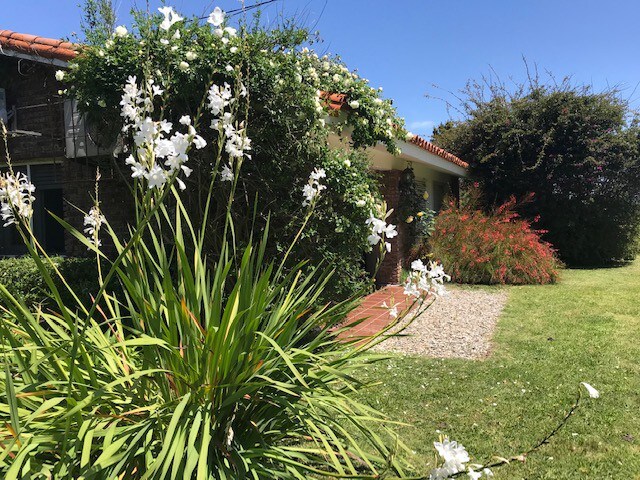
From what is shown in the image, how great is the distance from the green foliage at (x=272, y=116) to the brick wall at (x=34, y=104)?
6.62 feet

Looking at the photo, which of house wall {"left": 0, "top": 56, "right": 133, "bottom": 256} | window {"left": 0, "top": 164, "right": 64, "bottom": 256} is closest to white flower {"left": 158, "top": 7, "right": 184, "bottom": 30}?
house wall {"left": 0, "top": 56, "right": 133, "bottom": 256}

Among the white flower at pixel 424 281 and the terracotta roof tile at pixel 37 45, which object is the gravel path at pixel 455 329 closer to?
the white flower at pixel 424 281

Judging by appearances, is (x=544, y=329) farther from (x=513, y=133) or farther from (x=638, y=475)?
(x=513, y=133)

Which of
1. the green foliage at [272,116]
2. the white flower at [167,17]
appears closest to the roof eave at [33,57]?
the green foliage at [272,116]

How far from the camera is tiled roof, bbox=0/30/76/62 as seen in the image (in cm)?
697

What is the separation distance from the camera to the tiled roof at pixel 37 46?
6.97 m

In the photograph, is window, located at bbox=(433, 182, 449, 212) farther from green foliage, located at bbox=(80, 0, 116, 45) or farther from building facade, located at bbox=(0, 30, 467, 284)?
green foliage, located at bbox=(80, 0, 116, 45)

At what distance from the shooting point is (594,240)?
47.3ft

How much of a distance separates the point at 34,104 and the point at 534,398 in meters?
8.06

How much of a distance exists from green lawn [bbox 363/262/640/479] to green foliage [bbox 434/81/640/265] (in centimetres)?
825

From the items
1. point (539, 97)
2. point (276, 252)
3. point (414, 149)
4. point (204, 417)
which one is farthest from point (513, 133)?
point (204, 417)

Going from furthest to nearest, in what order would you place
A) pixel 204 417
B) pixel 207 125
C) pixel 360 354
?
pixel 207 125 → pixel 360 354 → pixel 204 417

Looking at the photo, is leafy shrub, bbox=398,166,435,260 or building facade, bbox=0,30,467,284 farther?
leafy shrub, bbox=398,166,435,260

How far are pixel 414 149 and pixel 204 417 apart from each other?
8.03 m
